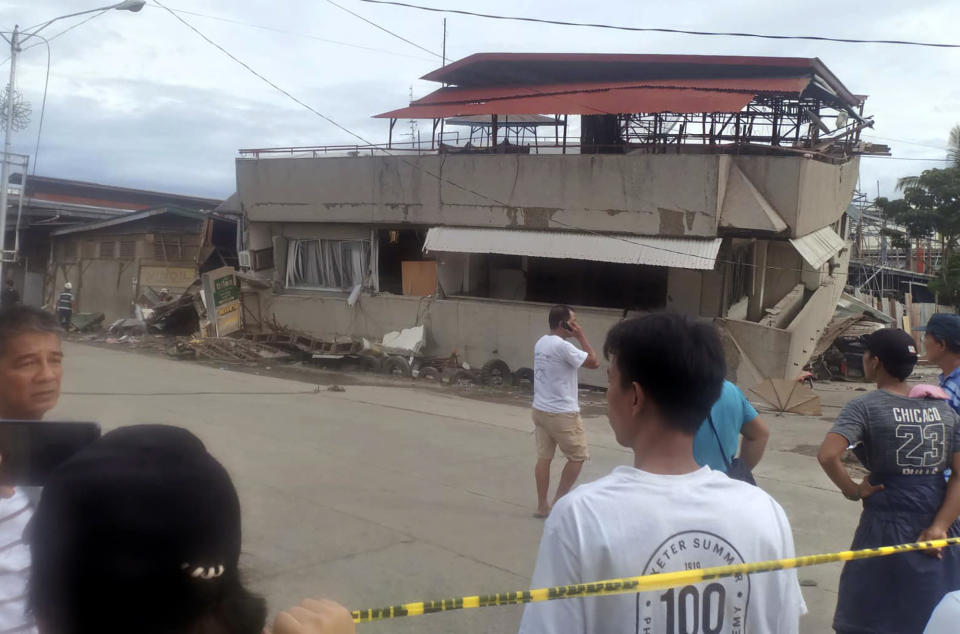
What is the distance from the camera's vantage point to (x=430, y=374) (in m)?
16.4

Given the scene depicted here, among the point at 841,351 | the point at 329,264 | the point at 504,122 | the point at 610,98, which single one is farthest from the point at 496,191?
the point at 841,351

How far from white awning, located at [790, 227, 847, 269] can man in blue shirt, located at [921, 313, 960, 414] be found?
11.0 m

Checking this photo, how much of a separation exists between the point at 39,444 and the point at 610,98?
15160 mm

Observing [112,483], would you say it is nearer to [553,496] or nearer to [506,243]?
[553,496]

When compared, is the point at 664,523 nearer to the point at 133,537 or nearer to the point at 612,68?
the point at 133,537

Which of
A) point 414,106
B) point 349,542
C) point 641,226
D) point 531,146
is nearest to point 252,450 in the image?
point 349,542

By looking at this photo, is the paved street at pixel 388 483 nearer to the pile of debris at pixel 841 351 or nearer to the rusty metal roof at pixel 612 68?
the pile of debris at pixel 841 351

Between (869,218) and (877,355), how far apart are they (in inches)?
1335

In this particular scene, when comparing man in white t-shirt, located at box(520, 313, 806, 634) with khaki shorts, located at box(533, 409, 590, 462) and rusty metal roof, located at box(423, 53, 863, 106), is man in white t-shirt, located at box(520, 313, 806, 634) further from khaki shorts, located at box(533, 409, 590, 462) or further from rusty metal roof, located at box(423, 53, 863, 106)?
rusty metal roof, located at box(423, 53, 863, 106)

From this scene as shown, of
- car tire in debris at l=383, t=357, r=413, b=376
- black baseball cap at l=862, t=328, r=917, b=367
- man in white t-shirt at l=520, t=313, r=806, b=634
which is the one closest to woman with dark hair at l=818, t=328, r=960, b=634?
black baseball cap at l=862, t=328, r=917, b=367

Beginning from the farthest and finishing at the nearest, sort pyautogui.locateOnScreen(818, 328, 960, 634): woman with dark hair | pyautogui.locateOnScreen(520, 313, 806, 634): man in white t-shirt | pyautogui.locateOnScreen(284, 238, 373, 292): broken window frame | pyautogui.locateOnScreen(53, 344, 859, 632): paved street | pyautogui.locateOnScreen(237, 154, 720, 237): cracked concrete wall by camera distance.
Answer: pyautogui.locateOnScreen(284, 238, 373, 292): broken window frame
pyautogui.locateOnScreen(237, 154, 720, 237): cracked concrete wall
pyautogui.locateOnScreen(53, 344, 859, 632): paved street
pyautogui.locateOnScreen(818, 328, 960, 634): woman with dark hair
pyautogui.locateOnScreen(520, 313, 806, 634): man in white t-shirt

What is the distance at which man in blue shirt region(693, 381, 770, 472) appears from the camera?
386 cm

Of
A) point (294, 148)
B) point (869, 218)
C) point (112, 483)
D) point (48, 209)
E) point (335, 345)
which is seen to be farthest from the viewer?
point (869, 218)

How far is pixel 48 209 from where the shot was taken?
84.1 ft
